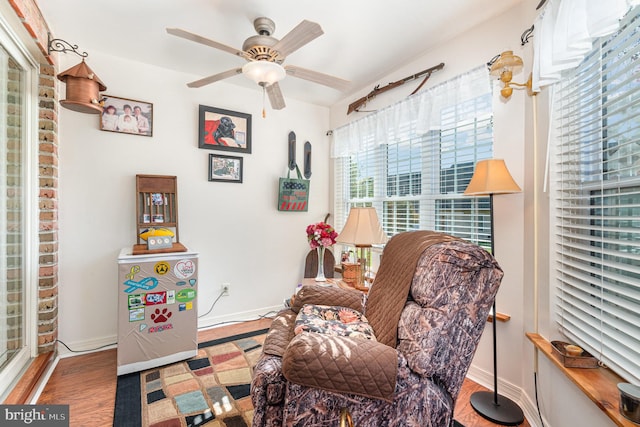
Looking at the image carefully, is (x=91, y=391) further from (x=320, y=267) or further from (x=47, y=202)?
(x=320, y=267)

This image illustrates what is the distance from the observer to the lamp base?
64.8 inches

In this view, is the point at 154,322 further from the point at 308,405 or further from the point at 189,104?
the point at 189,104

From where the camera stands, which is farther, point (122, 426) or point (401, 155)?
point (401, 155)

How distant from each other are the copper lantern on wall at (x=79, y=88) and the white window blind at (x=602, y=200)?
2856 mm

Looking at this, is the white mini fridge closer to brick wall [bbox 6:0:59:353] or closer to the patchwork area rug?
the patchwork area rug

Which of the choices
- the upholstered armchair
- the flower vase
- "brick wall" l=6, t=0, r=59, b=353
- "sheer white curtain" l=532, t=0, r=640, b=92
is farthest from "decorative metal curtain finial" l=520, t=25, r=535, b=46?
"brick wall" l=6, t=0, r=59, b=353

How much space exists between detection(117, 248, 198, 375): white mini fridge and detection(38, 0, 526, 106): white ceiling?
1673 millimetres

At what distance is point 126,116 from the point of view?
2553mm

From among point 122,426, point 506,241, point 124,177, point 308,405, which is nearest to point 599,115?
point 506,241

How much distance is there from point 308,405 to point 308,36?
1.75 meters

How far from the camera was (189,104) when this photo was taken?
2.83 m

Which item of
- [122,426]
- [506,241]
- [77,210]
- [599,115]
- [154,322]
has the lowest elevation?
[122,426]

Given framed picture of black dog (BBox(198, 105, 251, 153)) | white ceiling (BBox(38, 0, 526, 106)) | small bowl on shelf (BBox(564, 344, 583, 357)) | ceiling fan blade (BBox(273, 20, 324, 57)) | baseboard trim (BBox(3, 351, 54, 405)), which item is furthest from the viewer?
framed picture of black dog (BBox(198, 105, 251, 153))

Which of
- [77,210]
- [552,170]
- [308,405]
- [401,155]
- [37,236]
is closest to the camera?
[308,405]
